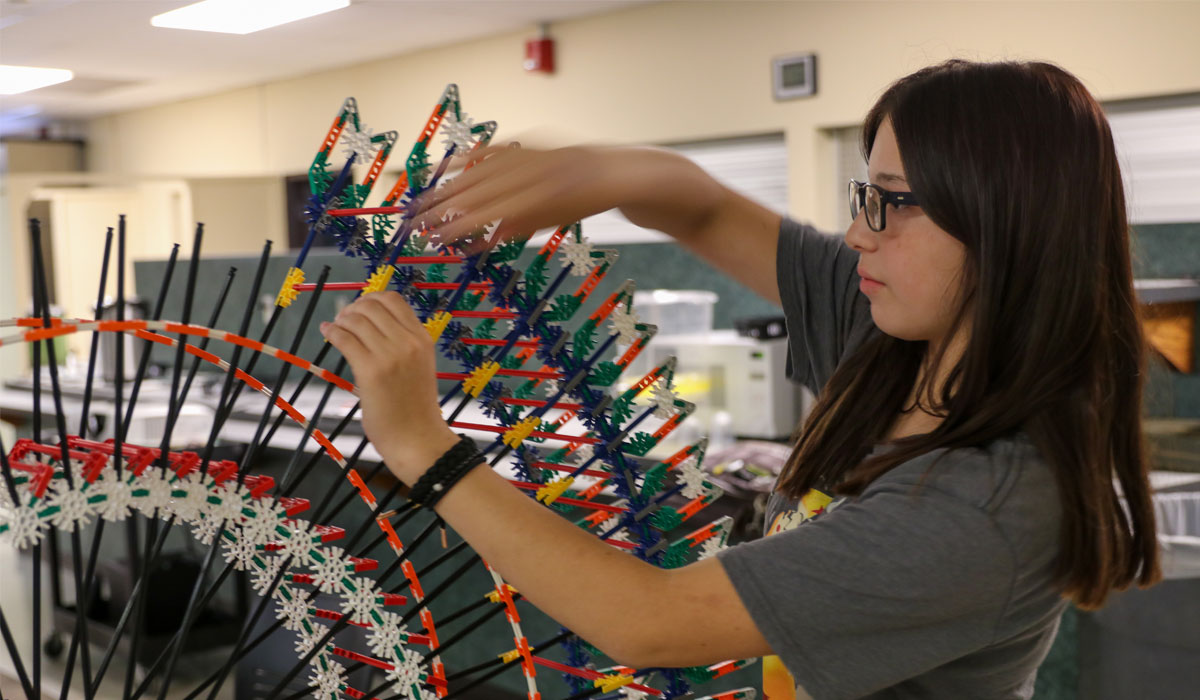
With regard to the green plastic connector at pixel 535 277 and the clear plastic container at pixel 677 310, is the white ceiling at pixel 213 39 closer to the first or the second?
the clear plastic container at pixel 677 310

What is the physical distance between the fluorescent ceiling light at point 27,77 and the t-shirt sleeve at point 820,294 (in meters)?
6.24

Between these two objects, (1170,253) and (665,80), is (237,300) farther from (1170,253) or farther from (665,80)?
(1170,253)

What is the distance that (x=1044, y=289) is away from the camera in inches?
36.4

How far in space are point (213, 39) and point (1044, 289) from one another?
556 cm

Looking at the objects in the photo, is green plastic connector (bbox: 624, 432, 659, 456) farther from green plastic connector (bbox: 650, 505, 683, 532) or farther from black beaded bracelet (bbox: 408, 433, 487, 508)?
black beaded bracelet (bbox: 408, 433, 487, 508)

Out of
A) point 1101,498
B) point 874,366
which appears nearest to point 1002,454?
point 1101,498


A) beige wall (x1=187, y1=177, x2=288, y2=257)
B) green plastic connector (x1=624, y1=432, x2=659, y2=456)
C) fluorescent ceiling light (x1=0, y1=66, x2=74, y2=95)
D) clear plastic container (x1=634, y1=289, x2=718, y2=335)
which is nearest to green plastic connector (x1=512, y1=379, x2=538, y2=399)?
green plastic connector (x1=624, y1=432, x2=659, y2=456)

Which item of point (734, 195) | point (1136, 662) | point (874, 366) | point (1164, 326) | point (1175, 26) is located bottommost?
point (1136, 662)

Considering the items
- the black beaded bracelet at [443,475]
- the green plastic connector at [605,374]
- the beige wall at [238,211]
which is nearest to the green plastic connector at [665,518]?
the green plastic connector at [605,374]

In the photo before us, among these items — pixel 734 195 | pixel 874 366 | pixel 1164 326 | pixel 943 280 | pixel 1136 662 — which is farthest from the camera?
A: pixel 1164 326

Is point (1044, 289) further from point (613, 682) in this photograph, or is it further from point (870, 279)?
point (613, 682)

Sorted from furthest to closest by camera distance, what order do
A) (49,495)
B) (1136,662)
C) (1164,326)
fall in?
1. (1164,326)
2. (1136,662)
3. (49,495)

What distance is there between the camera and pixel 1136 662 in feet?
7.77

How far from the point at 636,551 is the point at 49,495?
19.7 inches
